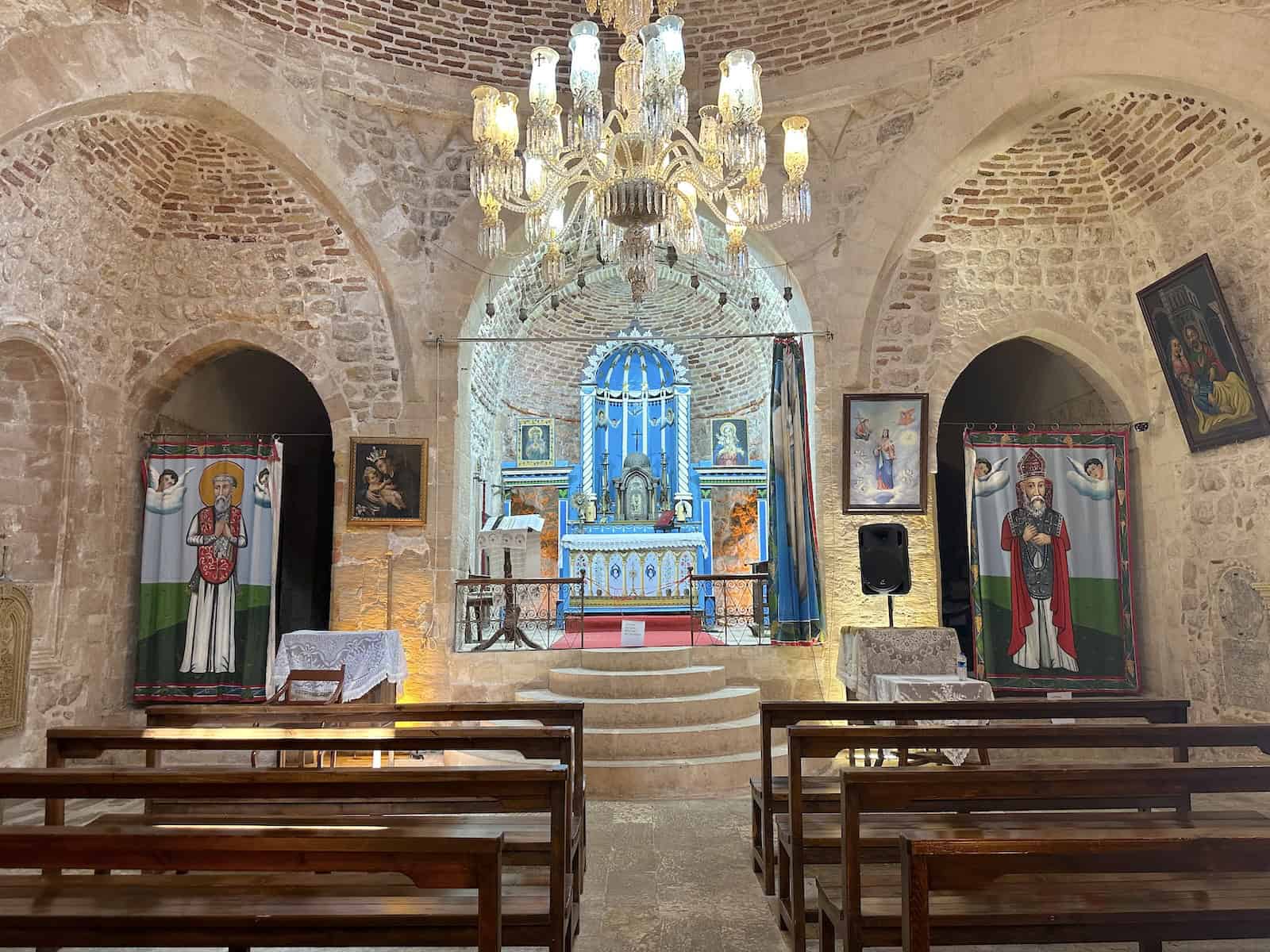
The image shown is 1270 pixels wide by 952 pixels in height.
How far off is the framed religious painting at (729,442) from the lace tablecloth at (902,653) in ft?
21.5

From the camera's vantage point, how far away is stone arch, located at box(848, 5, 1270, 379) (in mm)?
5324

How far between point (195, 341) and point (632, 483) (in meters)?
6.30

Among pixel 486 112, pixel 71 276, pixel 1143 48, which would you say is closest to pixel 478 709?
pixel 486 112

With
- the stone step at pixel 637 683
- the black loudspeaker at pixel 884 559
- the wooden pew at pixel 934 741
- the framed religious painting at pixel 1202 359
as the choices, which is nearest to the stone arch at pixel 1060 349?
the framed religious painting at pixel 1202 359

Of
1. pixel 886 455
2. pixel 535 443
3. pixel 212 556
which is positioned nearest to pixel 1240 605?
pixel 886 455

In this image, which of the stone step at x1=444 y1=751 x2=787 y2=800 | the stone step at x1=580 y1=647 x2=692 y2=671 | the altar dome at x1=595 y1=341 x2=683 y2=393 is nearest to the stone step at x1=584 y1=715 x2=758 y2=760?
the stone step at x1=444 y1=751 x2=787 y2=800

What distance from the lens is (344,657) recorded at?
21.3 ft

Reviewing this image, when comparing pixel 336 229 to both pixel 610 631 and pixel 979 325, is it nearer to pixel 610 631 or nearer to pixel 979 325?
pixel 610 631

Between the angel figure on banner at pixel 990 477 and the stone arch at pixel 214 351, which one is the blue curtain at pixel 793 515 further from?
the stone arch at pixel 214 351

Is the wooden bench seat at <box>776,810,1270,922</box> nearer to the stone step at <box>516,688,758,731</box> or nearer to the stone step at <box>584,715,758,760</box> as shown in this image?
the stone step at <box>584,715,758,760</box>

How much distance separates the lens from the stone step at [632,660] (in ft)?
21.8

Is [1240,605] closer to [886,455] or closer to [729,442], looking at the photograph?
[886,455]

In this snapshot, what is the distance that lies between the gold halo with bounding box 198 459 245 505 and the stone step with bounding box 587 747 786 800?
405 centimetres

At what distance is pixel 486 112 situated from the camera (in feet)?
14.9
